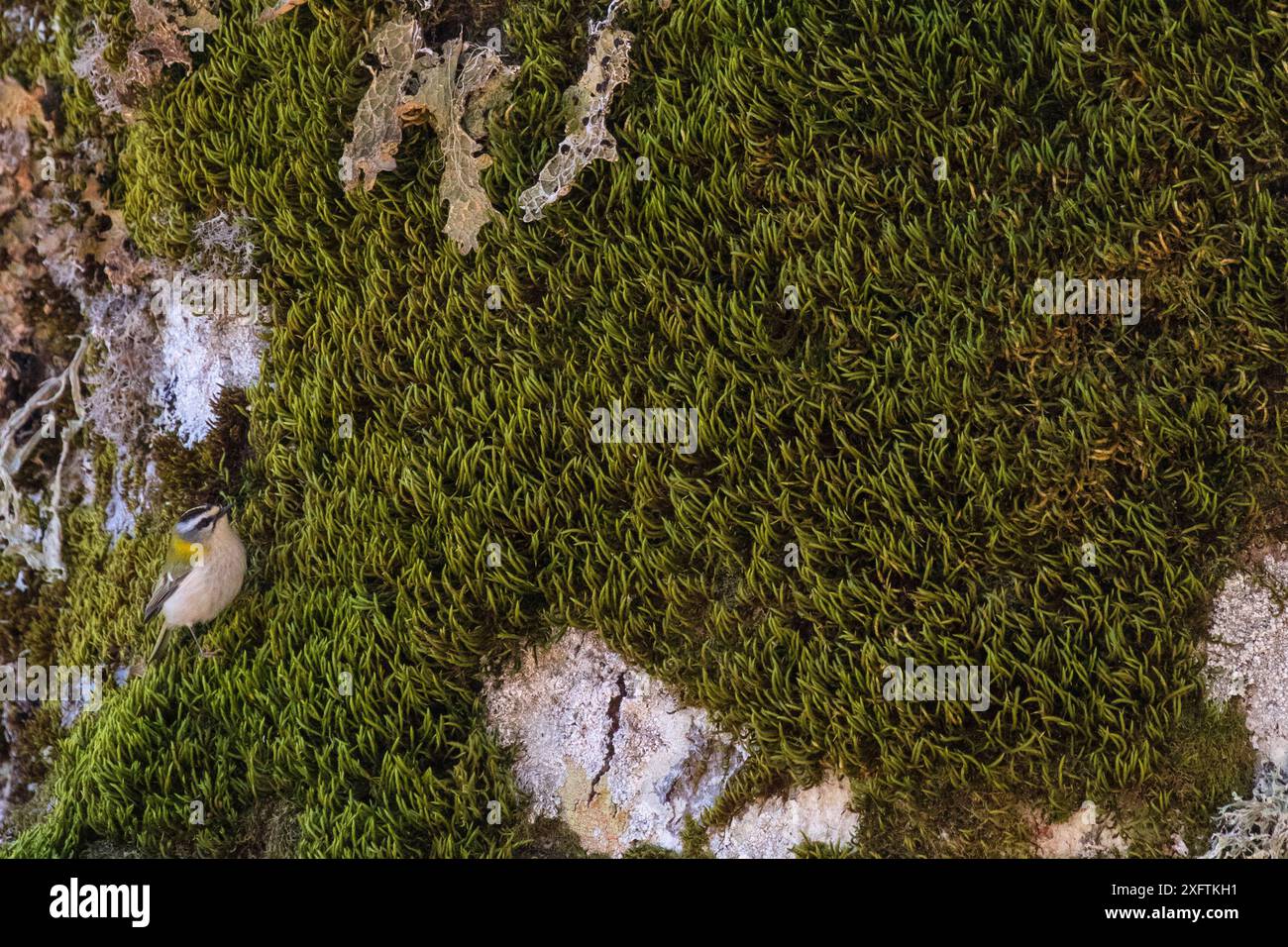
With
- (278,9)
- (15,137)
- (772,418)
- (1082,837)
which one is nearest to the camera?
(1082,837)

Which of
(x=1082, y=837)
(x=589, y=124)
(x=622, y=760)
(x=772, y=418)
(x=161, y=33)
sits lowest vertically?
(x=1082, y=837)

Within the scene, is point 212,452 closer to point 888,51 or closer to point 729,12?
point 729,12

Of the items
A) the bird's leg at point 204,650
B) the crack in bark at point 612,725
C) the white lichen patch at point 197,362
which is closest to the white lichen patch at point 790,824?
the crack in bark at point 612,725

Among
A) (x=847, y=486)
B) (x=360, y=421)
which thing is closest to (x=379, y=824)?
(x=360, y=421)

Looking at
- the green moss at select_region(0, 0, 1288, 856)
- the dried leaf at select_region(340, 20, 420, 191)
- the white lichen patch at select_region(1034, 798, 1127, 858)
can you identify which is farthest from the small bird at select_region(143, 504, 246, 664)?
the white lichen patch at select_region(1034, 798, 1127, 858)

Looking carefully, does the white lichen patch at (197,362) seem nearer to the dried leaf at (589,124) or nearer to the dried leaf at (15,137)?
the dried leaf at (15,137)

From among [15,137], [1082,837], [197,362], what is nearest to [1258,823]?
[1082,837]

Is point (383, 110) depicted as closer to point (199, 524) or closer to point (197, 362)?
point (197, 362)
